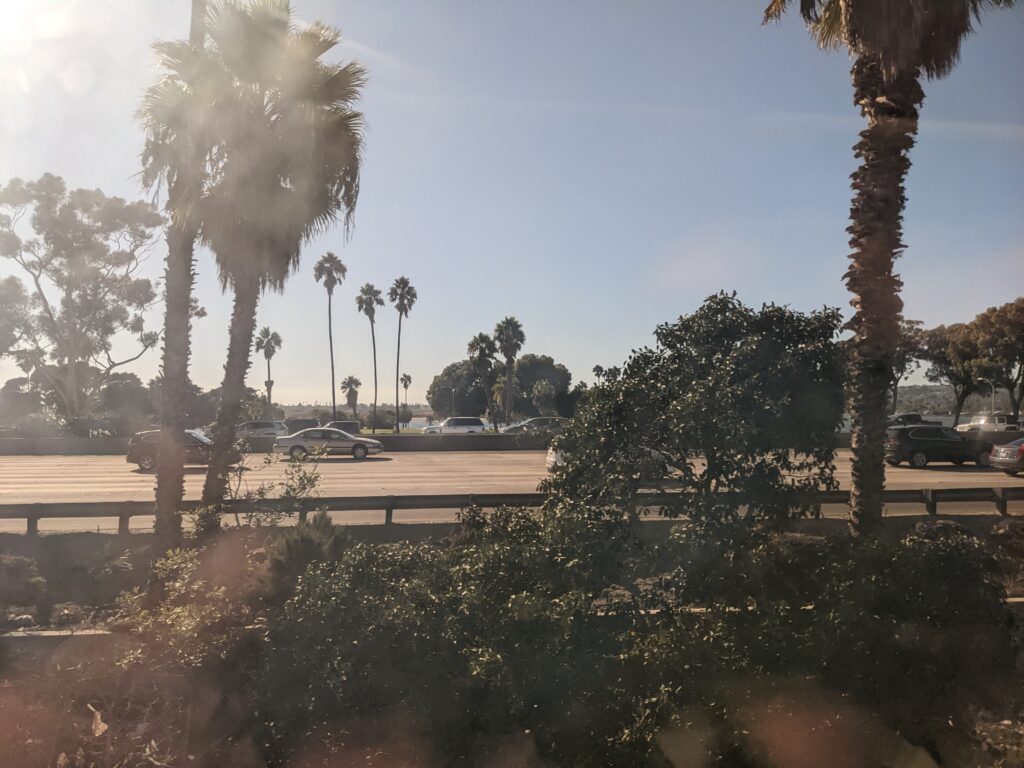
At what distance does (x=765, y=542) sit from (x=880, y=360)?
3.22 m

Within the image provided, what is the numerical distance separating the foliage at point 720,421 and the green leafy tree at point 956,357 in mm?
44571

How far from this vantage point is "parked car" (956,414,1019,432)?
35.1 metres

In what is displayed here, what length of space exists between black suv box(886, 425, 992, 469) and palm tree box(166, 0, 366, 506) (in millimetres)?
23439

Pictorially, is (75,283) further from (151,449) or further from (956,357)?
(956,357)

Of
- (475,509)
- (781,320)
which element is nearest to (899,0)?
(781,320)

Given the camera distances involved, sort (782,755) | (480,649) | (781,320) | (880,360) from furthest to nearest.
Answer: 1. (880,360)
2. (781,320)
3. (480,649)
4. (782,755)

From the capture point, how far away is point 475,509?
7891 millimetres

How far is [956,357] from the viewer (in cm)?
4769

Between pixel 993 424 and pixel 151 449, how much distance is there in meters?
38.5

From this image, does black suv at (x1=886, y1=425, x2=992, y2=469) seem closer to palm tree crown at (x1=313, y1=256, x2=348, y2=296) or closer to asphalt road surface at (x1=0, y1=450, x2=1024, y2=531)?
asphalt road surface at (x1=0, y1=450, x2=1024, y2=531)

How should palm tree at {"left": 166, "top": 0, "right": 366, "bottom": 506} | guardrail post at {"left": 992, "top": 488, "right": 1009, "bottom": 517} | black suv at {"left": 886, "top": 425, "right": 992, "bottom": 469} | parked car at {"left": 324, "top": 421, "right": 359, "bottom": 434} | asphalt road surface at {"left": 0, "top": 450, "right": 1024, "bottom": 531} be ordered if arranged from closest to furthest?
palm tree at {"left": 166, "top": 0, "right": 366, "bottom": 506} < guardrail post at {"left": 992, "top": 488, "right": 1009, "bottom": 517} < asphalt road surface at {"left": 0, "top": 450, "right": 1024, "bottom": 531} < black suv at {"left": 886, "top": 425, "right": 992, "bottom": 469} < parked car at {"left": 324, "top": 421, "right": 359, "bottom": 434}

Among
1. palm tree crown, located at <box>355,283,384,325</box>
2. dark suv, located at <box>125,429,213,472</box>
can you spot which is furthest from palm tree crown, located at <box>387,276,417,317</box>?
dark suv, located at <box>125,429,213,472</box>

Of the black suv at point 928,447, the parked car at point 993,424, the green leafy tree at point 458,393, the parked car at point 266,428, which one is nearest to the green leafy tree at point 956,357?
the parked car at point 993,424

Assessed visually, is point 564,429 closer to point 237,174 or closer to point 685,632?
point 685,632
